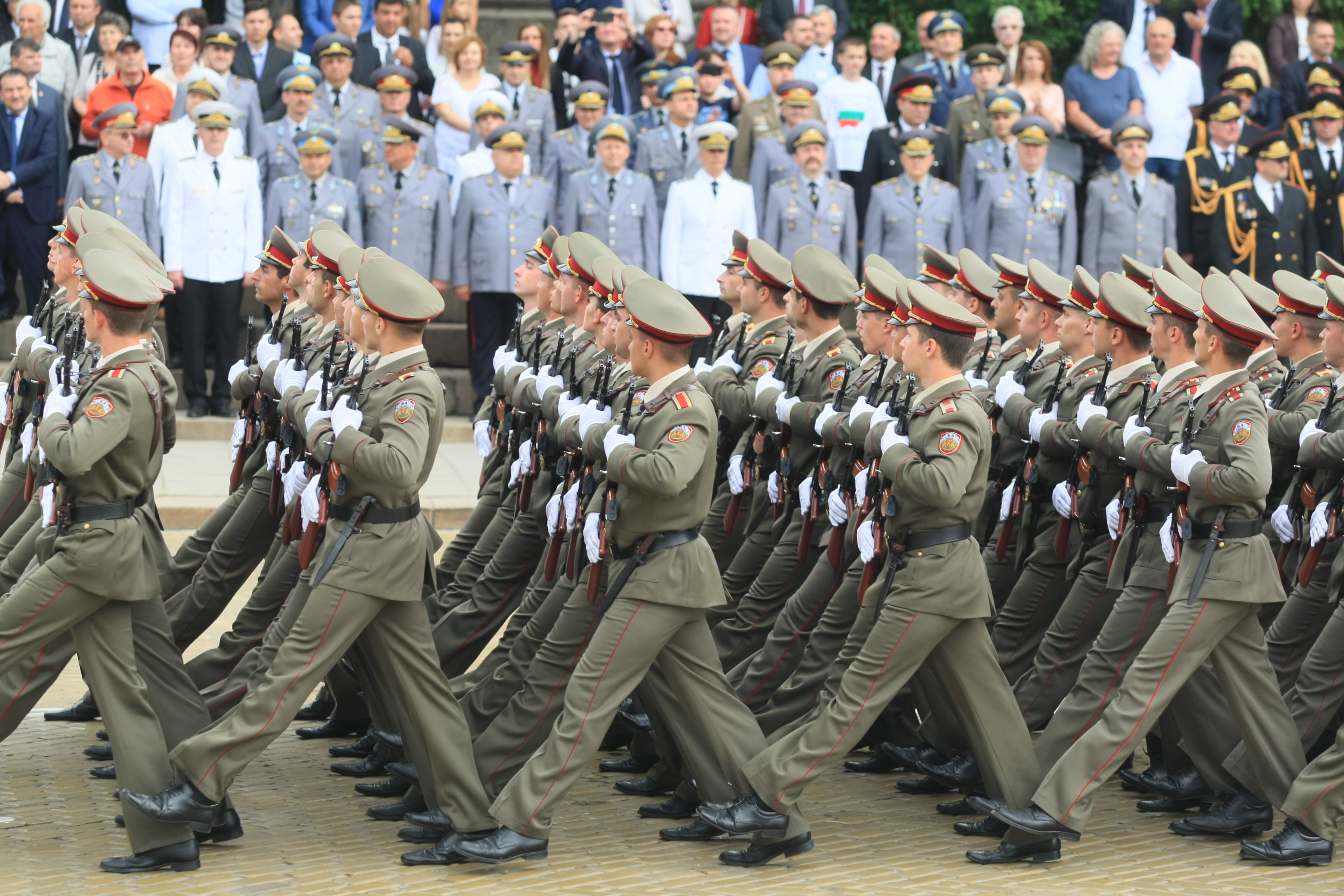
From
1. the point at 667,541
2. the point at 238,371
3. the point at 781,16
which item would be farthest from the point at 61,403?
the point at 781,16

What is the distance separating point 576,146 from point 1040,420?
7.31 meters

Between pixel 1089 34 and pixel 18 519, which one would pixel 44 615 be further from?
pixel 1089 34

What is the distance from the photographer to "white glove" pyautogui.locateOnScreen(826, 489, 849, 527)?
6617mm

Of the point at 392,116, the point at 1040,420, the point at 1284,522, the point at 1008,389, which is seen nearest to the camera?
the point at 1284,522

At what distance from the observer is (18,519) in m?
7.32

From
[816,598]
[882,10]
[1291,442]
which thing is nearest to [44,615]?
[816,598]

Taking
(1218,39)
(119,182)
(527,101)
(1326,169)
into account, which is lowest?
(119,182)

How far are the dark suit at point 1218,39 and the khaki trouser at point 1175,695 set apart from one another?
10.8 m

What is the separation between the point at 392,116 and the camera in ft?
43.8

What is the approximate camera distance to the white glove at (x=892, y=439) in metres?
5.99

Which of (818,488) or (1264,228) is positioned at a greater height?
(1264,228)

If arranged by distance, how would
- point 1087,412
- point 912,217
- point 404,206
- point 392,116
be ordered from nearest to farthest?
point 1087,412, point 404,206, point 392,116, point 912,217

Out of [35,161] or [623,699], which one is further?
[35,161]

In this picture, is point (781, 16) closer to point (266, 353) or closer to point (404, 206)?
point (404, 206)
